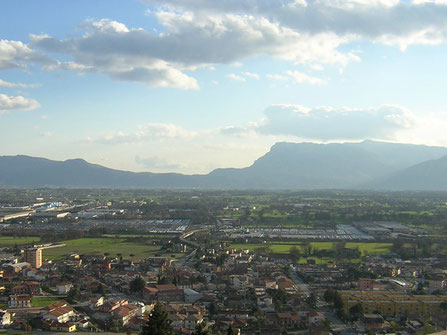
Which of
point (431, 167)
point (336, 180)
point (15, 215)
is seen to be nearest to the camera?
point (15, 215)

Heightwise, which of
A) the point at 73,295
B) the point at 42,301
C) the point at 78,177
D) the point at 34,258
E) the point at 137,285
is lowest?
the point at 42,301

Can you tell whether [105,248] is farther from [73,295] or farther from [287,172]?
[287,172]

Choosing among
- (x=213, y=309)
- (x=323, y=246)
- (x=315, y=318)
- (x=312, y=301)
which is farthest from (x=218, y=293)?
(x=323, y=246)

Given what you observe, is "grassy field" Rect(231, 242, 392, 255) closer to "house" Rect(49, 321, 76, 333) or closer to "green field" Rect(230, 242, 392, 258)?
"green field" Rect(230, 242, 392, 258)

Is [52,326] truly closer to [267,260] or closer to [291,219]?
[267,260]

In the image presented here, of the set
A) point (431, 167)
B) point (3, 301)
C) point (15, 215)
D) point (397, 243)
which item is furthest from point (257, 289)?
point (431, 167)

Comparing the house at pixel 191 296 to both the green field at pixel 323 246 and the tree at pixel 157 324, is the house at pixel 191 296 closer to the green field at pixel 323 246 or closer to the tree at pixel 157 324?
the tree at pixel 157 324
